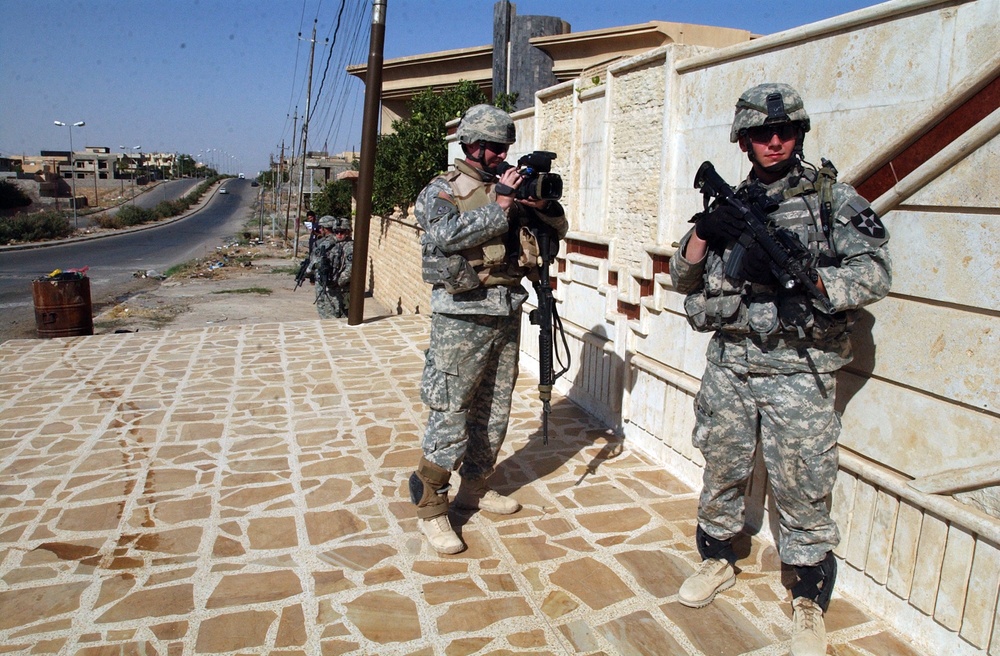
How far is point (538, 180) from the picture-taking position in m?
3.06

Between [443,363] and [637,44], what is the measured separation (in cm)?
1007

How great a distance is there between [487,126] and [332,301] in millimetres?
6960

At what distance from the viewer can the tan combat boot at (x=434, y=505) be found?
3238 millimetres

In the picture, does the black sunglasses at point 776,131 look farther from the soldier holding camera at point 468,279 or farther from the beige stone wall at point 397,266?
the beige stone wall at point 397,266

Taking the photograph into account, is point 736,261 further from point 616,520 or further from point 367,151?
point 367,151

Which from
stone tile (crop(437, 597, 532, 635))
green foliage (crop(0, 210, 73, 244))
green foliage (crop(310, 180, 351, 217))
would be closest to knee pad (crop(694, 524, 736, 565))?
stone tile (crop(437, 597, 532, 635))

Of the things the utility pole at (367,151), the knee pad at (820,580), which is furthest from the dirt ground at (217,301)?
the knee pad at (820,580)

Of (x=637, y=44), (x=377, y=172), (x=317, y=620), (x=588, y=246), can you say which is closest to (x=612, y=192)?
(x=588, y=246)

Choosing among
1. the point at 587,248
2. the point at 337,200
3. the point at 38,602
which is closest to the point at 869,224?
the point at 587,248

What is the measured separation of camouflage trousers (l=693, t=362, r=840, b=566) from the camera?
2.53 meters

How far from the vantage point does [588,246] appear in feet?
17.1

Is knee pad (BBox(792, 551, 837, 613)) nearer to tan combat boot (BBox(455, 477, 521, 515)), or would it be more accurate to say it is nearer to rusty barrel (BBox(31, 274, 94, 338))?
tan combat boot (BBox(455, 477, 521, 515))

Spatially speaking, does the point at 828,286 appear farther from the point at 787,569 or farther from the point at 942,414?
the point at 787,569

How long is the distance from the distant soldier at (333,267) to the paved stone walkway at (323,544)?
389 centimetres
